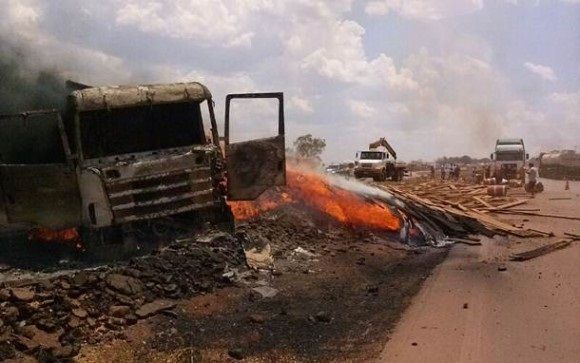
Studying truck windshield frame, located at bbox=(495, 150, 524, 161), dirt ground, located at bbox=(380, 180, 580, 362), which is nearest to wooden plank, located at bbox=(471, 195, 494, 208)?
dirt ground, located at bbox=(380, 180, 580, 362)

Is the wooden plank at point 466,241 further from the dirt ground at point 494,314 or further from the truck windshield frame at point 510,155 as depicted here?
the truck windshield frame at point 510,155

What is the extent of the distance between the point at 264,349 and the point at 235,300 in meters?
2.09

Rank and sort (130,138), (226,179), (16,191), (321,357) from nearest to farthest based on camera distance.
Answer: (321,357)
(16,191)
(130,138)
(226,179)

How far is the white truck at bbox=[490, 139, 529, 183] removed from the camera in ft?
122

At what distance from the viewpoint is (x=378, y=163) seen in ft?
114

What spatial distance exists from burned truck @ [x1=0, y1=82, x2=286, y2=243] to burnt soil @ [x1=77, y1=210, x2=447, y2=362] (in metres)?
1.67

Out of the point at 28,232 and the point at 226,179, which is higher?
the point at 226,179

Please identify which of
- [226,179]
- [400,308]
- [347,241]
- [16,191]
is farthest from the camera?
[347,241]

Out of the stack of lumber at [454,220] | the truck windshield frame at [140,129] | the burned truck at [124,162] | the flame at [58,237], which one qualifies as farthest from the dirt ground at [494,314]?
the flame at [58,237]

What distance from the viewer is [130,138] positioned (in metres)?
10.3

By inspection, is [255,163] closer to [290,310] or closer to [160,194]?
[160,194]

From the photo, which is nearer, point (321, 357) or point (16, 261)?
point (321, 357)

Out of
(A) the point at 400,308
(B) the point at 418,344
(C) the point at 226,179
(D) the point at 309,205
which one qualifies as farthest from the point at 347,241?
(B) the point at 418,344

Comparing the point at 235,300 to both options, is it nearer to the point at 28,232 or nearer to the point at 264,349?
the point at 264,349
